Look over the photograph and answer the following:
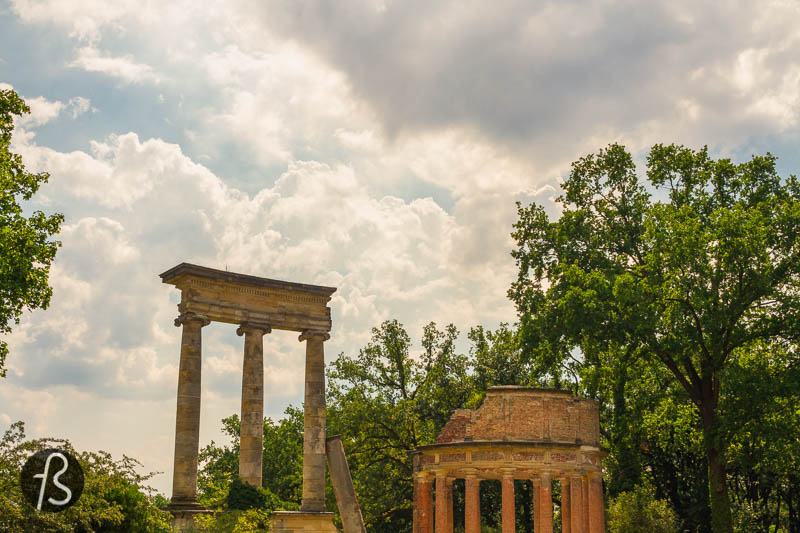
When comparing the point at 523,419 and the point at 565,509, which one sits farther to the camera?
the point at 565,509

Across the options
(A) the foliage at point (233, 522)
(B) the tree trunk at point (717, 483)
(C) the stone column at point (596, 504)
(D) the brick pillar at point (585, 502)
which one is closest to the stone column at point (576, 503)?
(D) the brick pillar at point (585, 502)

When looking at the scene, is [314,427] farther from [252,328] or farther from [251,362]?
[252,328]

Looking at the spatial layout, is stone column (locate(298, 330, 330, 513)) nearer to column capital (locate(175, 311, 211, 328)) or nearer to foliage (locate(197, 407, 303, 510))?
column capital (locate(175, 311, 211, 328))

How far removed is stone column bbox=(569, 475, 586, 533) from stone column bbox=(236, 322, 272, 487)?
50.1 feet

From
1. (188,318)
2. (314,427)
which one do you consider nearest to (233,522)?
(314,427)

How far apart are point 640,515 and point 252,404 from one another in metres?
20.8

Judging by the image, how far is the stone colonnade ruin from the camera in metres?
42.5

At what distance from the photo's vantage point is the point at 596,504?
147 ft

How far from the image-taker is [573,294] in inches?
1716

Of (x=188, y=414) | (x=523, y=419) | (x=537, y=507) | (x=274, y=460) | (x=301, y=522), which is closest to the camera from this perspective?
(x=188, y=414)

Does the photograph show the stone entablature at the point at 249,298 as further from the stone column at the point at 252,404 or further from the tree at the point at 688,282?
the tree at the point at 688,282

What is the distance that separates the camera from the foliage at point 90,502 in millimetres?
27344

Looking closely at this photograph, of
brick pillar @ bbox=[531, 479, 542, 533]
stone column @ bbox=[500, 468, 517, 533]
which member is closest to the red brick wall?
stone column @ bbox=[500, 468, 517, 533]

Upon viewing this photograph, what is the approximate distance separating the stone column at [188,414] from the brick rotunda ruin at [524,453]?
11125 mm
